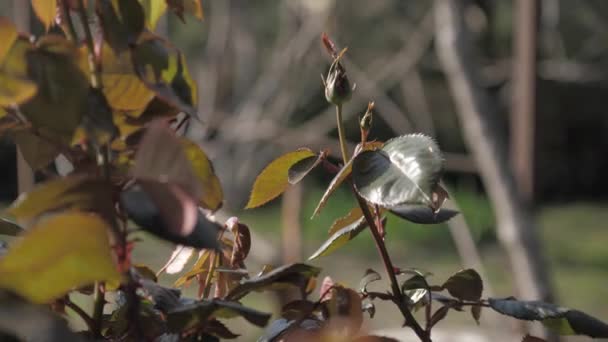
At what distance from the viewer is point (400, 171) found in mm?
298

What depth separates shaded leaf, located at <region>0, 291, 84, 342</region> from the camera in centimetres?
22

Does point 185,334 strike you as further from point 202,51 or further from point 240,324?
point 202,51

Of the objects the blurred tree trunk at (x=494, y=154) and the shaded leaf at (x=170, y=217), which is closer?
the shaded leaf at (x=170, y=217)

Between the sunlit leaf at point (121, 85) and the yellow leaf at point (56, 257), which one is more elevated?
the sunlit leaf at point (121, 85)

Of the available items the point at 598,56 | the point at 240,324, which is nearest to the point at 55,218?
the point at 240,324

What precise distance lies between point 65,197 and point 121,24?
8 centimetres

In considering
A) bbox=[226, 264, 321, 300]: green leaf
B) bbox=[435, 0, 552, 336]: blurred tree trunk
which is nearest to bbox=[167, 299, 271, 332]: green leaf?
bbox=[226, 264, 321, 300]: green leaf

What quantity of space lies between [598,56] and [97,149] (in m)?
5.44

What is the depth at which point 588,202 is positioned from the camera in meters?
5.77

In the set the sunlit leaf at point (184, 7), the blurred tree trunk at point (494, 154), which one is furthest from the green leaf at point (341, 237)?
the blurred tree trunk at point (494, 154)

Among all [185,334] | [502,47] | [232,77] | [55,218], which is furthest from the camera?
[502,47]

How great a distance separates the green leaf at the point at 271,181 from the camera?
365 mm

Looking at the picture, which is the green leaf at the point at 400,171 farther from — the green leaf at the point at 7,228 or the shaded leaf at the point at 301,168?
the green leaf at the point at 7,228

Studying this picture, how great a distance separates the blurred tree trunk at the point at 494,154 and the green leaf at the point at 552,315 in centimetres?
124
